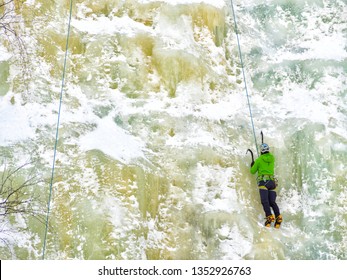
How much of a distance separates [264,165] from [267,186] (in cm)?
36

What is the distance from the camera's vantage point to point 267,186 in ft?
30.0

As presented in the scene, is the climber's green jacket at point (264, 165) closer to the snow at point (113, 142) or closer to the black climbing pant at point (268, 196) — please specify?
the black climbing pant at point (268, 196)

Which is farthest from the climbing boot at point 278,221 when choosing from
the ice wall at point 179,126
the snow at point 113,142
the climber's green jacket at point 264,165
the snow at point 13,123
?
the snow at point 13,123

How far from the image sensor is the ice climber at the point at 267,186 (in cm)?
906

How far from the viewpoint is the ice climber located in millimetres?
9062

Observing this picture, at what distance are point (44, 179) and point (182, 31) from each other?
172 inches

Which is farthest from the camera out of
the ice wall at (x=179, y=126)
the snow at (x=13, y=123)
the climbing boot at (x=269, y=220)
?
the snow at (x=13, y=123)

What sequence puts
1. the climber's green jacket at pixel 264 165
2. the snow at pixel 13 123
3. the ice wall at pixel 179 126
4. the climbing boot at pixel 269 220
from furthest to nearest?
the snow at pixel 13 123, the climber's green jacket at pixel 264 165, the climbing boot at pixel 269 220, the ice wall at pixel 179 126

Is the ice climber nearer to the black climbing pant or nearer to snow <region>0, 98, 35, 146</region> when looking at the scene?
the black climbing pant

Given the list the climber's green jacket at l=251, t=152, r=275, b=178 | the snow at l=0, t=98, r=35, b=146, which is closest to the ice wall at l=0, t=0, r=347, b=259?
the snow at l=0, t=98, r=35, b=146

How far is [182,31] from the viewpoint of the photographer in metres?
11.1

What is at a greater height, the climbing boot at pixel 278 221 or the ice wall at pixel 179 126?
the ice wall at pixel 179 126

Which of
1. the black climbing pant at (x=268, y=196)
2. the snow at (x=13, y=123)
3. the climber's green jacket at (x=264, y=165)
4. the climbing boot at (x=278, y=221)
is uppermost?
the snow at (x=13, y=123)

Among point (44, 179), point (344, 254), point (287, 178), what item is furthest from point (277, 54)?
→ point (44, 179)
